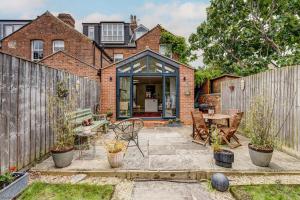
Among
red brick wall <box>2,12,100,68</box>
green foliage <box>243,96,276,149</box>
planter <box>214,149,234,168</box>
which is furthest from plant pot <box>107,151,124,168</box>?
red brick wall <box>2,12,100,68</box>

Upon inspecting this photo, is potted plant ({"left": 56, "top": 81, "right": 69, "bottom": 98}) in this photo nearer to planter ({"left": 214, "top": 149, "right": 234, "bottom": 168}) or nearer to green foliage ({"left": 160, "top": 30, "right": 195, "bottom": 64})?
planter ({"left": 214, "top": 149, "right": 234, "bottom": 168})

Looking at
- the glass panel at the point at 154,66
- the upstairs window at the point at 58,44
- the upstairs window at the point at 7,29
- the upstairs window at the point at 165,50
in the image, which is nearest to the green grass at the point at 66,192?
the glass panel at the point at 154,66

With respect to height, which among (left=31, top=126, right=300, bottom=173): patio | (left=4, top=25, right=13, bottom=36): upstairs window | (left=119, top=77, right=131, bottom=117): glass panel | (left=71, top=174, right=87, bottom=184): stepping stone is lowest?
(left=71, top=174, right=87, bottom=184): stepping stone

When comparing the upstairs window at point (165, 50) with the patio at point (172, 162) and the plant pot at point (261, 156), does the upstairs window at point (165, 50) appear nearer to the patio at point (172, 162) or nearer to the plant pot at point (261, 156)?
the patio at point (172, 162)

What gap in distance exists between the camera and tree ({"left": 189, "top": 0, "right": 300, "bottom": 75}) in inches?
478

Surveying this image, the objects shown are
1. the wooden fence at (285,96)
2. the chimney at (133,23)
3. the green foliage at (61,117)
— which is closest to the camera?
the green foliage at (61,117)

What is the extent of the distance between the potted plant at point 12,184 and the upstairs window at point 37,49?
16726 millimetres

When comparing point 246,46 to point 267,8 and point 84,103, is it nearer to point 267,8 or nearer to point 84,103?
point 267,8

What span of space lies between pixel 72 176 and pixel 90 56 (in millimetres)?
13579

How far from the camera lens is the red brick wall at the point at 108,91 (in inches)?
442

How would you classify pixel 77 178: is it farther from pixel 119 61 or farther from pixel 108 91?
pixel 119 61

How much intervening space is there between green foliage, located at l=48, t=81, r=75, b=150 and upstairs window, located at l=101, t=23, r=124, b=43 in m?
17.0

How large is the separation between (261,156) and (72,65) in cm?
1158

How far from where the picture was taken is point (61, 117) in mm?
5242
